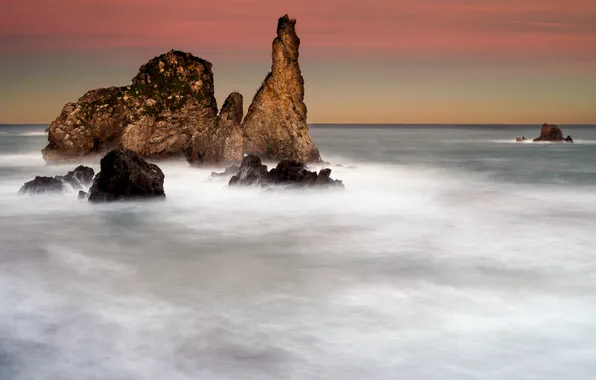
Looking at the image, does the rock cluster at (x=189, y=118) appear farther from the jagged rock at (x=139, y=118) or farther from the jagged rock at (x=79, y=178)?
the jagged rock at (x=79, y=178)

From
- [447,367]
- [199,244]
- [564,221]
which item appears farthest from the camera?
[564,221]

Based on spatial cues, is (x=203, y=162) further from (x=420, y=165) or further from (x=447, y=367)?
(x=447, y=367)

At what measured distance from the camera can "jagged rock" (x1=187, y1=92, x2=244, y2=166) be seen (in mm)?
30891

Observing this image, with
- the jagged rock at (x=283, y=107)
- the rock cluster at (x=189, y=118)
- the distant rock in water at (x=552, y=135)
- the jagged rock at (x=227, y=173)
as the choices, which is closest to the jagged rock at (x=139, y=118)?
the rock cluster at (x=189, y=118)

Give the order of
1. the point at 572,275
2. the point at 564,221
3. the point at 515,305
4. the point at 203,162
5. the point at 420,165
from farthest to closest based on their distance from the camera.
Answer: the point at 420,165 < the point at 203,162 < the point at 564,221 < the point at 572,275 < the point at 515,305

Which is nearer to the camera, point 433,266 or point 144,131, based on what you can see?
point 433,266

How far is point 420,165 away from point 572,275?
30.3 meters

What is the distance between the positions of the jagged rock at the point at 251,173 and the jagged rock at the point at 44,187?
5.33 meters

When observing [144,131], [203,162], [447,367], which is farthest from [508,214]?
[144,131]

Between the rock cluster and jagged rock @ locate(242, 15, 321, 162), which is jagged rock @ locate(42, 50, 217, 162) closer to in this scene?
the rock cluster

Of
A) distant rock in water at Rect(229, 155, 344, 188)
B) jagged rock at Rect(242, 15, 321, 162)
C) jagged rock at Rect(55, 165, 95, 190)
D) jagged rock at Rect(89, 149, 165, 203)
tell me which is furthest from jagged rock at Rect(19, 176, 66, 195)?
jagged rock at Rect(242, 15, 321, 162)

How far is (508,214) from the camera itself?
60.7 ft

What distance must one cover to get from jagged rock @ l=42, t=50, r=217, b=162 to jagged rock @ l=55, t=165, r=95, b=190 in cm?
1112

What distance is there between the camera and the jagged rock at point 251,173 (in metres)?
22.2
